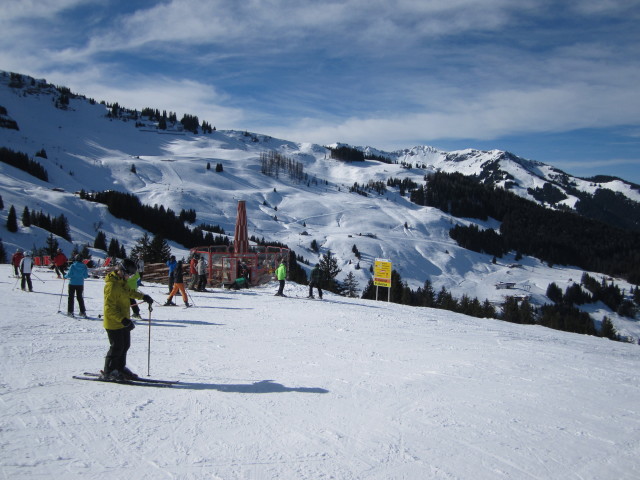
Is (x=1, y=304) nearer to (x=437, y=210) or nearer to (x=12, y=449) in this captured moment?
(x=12, y=449)

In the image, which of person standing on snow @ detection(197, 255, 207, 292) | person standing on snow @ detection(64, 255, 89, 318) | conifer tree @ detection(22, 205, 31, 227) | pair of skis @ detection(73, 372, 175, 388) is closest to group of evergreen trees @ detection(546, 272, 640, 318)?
person standing on snow @ detection(197, 255, 207, 292)

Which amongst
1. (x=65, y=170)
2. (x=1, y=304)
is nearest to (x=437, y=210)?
(x=65, y=170)

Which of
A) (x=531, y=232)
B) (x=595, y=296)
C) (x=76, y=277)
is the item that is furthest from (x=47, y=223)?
(x=531, y=232)

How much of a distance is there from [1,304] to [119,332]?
9.50 m

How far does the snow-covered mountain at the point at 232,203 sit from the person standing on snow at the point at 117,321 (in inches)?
1910

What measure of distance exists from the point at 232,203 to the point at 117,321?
115 m

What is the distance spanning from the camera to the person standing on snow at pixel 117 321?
20.2 feet

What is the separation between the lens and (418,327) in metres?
13.0

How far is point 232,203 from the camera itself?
118250 millimetres

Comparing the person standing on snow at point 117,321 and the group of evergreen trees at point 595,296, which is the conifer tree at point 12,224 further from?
the group of evergreen trees at point 595,296

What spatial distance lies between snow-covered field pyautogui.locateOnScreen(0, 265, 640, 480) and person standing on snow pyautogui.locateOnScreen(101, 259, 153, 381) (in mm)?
298

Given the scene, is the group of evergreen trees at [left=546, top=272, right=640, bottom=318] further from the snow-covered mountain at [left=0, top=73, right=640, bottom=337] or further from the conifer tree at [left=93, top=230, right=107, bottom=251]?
the conifer tree at [left=93, top=230, right=107, bottom=251]

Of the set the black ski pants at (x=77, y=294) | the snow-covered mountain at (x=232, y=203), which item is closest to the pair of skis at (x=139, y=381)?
the black ski pants at (x=77, y=294)

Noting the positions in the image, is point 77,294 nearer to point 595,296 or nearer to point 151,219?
point 151,219
